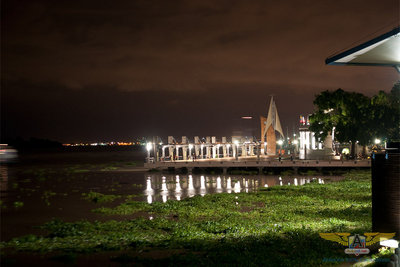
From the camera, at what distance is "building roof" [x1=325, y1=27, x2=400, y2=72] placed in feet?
40.2

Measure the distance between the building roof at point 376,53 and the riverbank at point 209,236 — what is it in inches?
228

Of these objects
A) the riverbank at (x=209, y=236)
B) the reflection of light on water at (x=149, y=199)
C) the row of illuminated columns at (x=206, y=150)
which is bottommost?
the reflection of light on water at (x=149, y=199)

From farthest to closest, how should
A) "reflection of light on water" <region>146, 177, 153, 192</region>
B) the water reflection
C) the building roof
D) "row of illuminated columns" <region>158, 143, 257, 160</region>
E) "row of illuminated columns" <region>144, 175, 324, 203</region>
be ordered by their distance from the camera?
"row of illuminated columns" <region>158, 143, 257, 160</region> → "reflection of light on water" <region>146, 177, 153, 192</region> → "row of illuminated columns" <region>144, 175, 324, 203</region> → the water reflection → the building roof

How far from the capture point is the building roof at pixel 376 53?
1225 centimetres

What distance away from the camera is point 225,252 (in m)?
12.5

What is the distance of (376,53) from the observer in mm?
13469

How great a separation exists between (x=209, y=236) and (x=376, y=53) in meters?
8.23

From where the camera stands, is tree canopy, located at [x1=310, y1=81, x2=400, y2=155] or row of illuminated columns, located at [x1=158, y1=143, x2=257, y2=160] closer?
tree canopy, located at [x1=310, y1=81, x2=400, y2=155]

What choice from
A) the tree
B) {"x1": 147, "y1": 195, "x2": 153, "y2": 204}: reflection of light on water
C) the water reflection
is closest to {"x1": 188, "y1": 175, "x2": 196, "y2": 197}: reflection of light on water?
the water reflection

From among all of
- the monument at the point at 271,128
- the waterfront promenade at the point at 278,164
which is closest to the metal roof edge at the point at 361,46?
the waterfront promenade at the point at 278,164

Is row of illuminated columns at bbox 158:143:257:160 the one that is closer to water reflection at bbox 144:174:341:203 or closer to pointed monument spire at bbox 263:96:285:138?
pointed monument spire at bbox 263:96:285:138

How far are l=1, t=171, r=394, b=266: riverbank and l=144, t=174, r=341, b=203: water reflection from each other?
1126cm

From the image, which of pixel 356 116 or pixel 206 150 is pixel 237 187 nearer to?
pixel 356 116

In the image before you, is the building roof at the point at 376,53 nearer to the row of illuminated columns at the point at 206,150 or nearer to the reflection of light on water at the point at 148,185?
the reflection of light on water at the point at 148,185
